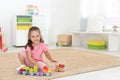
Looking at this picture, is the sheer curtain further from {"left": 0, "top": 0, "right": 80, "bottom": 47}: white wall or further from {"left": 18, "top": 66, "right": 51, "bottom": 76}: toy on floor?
{"left": 18, "top": 66, "right": 51, "bottom": 76}: toy on floor

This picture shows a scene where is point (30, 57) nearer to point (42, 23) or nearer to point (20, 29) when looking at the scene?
point (20, 29)

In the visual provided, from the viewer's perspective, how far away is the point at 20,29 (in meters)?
3.86

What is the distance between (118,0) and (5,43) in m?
2.06

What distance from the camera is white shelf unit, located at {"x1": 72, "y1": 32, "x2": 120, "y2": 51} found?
3.44m

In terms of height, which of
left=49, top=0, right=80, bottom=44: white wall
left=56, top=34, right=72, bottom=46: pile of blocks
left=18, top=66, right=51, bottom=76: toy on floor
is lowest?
left=18, top=66, right=51, bottom=76: toy on floor

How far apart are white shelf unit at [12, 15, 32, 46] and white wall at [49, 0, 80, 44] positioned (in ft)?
2.09

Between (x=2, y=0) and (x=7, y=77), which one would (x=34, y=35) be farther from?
(x=2, y=0)

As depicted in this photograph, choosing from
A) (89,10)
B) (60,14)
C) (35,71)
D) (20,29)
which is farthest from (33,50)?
(60,14)

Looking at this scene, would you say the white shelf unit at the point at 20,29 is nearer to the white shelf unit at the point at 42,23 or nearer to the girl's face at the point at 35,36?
the white shelf unit at the point at 42,23

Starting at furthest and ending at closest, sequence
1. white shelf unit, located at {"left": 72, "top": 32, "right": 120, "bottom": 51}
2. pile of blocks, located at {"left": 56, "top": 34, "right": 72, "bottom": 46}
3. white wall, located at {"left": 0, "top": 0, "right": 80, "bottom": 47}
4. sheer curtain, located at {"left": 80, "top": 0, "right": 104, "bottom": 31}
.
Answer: white wall, located at {"left": 0, "top": 0, "right": 80, "bottom": 47}
pile of blocks, located at {"left": 56, "top": 34, "right": 72, "bottom": 46}
sheer curtain, located at {"left": 80, "top": 0, "right": 104, "bottom": 31}
white shelf unit, located at {"left": 72, "top": 32, "right": 120, "bottom": 51}

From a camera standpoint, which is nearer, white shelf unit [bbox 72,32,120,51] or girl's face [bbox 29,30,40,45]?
girl's face [bbox 29,30,40,45]

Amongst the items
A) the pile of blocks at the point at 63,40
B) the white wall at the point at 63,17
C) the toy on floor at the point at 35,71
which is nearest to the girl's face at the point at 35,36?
the toy on floor at the point at 35,71

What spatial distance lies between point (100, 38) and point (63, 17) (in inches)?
36.2

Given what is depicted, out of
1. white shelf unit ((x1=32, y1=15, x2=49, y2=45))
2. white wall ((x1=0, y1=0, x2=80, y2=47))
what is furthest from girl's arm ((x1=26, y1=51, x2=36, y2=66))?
white wall ((x1=0, y1=0, x2=80, y2=47))
